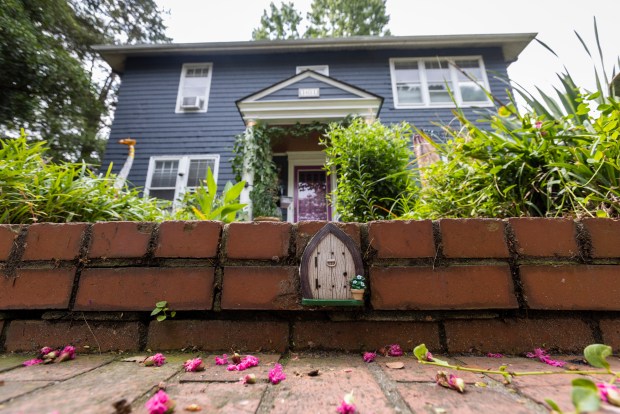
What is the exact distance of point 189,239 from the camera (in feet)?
2.95

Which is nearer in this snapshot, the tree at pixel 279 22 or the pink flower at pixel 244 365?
the pink flower at pixel 244 365

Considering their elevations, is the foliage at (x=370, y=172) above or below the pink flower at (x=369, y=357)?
above

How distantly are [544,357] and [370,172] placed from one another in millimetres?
1207

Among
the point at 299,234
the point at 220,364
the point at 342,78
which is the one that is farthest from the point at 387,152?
the point at 342,78

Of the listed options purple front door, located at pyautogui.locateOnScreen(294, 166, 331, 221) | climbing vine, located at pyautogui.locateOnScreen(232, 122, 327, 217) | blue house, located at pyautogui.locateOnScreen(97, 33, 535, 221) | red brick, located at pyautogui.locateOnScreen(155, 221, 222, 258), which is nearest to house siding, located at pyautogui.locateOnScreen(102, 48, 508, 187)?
blue house, located at pyautogui.locateOnScreen(97, 33, 535, 221)

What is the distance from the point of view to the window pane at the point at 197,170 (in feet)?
21.6

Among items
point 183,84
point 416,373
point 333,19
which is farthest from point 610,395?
point 333,19

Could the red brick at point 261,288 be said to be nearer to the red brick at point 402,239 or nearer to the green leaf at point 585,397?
the red brick at point 402,239

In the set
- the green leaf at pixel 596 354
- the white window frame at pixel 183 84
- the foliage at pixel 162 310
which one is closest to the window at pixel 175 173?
the white window frame at pixel 183 84

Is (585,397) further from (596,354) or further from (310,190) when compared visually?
(310,190)

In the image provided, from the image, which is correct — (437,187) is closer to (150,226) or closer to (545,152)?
(545,152)

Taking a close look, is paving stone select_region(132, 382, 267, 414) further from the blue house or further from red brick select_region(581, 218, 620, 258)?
the blue house

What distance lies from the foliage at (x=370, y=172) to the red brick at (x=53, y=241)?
48.1 inches

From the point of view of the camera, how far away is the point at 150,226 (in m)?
0.92
